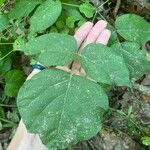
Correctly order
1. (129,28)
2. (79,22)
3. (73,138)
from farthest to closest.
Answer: (79,22), (129,28), (73,138)

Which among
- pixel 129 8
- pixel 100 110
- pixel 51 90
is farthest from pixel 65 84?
pixel 129 8

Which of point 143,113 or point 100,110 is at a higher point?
point 100,110

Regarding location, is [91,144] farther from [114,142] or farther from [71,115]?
[71,115]

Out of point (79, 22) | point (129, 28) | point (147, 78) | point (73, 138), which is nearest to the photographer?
point (73, 138)

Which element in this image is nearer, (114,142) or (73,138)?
(73,138)

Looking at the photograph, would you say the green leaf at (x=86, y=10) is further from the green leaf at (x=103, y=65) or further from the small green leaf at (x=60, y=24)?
the green leaf at (x=103, y=65)

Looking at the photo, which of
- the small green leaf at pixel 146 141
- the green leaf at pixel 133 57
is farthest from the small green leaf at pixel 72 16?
the small green leaf at pixel 146 141

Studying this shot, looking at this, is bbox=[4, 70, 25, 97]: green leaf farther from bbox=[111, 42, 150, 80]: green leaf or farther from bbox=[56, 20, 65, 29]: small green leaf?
bbox=[111, 42, 150, 80]: green leaf

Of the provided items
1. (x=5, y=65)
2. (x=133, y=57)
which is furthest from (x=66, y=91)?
(x=5, y=65)
